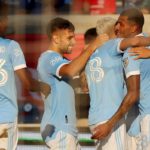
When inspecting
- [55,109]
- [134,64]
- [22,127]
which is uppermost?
[134,64]

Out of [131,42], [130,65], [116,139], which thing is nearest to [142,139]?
[116,139]

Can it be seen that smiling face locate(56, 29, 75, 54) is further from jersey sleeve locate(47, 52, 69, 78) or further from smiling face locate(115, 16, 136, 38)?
smiling face locate(115, 16, 136, 38)

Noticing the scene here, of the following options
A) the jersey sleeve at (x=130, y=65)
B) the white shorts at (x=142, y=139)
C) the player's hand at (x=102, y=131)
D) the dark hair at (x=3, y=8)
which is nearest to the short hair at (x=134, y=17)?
the jersey sleeve at (x=130, y=65)

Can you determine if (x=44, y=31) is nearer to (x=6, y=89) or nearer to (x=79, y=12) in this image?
(x=79, y=12)

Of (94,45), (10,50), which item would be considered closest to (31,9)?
(10,50)

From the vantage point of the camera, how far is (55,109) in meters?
4.59

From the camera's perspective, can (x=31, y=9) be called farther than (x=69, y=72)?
Yes

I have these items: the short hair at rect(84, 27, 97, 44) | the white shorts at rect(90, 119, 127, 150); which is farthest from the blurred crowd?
the white shorts at rect(90, 119, 127, 150)

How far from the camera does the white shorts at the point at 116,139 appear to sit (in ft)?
14.5

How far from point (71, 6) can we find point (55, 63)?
100 cm

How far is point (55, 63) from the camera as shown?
452 cm

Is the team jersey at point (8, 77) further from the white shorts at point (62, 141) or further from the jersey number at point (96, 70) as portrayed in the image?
the jersey number at point (96, 70)

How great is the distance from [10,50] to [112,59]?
2.14 feet

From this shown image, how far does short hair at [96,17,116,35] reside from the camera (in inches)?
189
